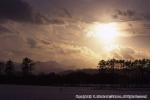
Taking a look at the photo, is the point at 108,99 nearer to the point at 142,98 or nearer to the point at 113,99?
the point at 113,99

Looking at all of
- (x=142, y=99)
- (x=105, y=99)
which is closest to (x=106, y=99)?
(x=105, y=99)

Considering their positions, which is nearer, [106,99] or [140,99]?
[106,99]

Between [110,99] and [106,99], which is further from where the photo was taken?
[110,99]

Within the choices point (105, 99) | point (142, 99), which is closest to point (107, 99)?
point (105, 99)

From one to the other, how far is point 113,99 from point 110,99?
5.25 ft

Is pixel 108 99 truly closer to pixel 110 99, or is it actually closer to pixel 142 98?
pixel 110 99

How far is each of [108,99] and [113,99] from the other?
9.11 ft

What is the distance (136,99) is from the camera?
185 meters

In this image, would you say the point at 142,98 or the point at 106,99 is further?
the point at 142,98

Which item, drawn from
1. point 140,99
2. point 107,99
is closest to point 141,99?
point 140,99

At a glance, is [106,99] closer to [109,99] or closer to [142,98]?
[109,99]

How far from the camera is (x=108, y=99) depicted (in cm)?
18938

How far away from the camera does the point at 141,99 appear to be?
192500 millimetres

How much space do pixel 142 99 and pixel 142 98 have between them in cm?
946
